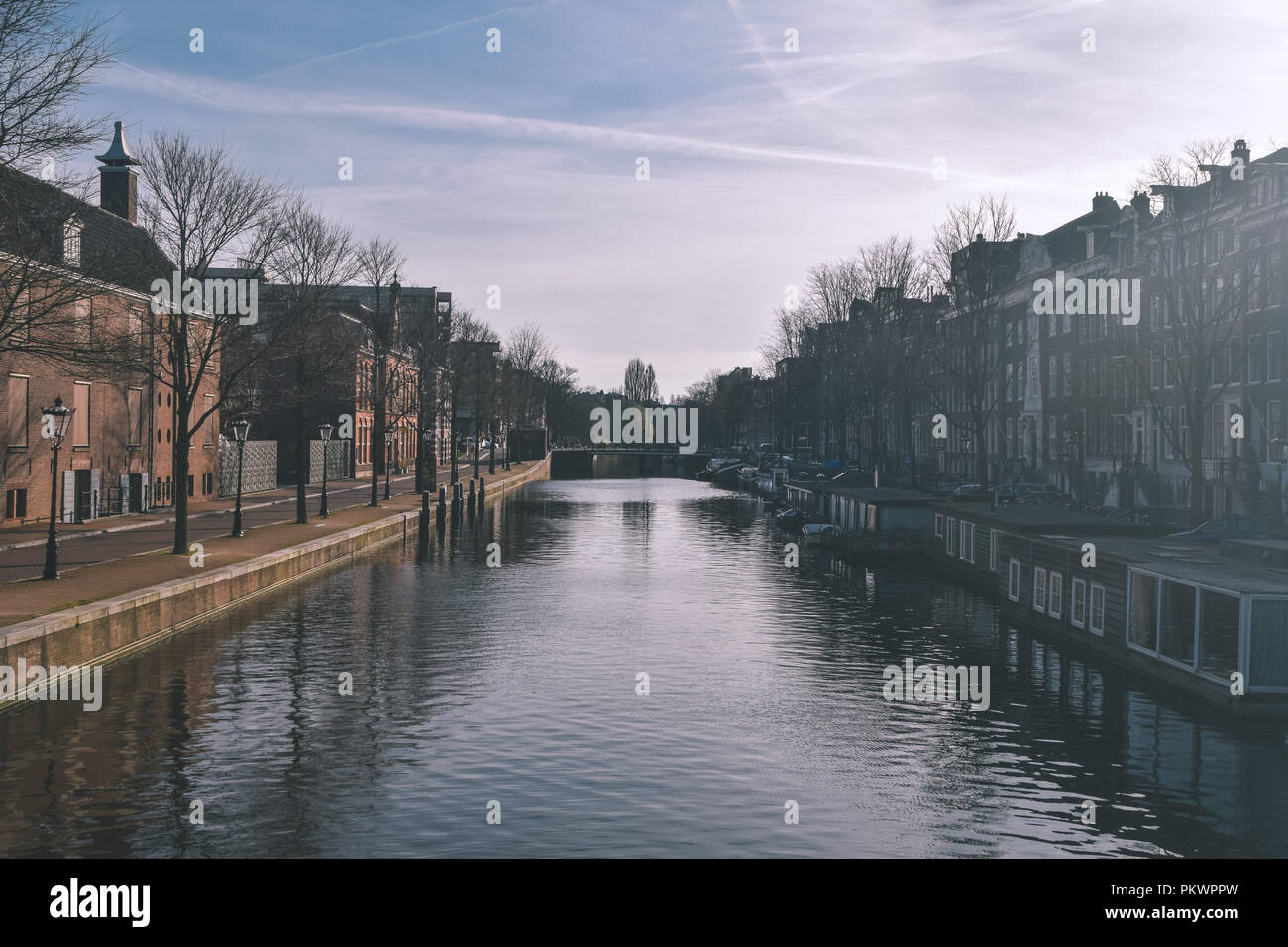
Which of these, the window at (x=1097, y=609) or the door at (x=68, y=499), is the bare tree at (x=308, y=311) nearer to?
the door at (x=68, y=499)

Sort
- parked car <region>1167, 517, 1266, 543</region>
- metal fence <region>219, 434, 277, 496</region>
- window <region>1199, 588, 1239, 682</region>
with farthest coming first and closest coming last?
1. metal fence <region>219, 434, 277, 496</region>
2. parked car <region>1167, 517, 1266, 543</region>
3. window <region>1199, 588, 1239, 682</region>

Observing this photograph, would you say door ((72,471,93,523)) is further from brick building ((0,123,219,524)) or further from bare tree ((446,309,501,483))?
bare tree ((446,309,501,483))

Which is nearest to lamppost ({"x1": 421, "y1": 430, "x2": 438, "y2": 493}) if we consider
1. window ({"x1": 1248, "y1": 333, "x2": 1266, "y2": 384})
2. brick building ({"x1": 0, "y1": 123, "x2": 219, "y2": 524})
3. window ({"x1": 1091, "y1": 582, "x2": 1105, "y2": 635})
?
brick building ({"x1": 0, "y1": 123, "x2": 219, "y2": 524})

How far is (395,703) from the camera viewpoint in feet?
79.5

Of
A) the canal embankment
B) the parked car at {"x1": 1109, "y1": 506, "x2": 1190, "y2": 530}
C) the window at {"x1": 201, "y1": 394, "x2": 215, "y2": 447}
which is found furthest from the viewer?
the window at {"x1": 201, "y1": 394, "x2": 215, "y2": 447}

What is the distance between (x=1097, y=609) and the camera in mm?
32344

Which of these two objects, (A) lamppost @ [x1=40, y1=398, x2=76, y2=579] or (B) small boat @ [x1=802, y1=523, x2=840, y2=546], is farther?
(B) small boat @ [x1=802, y1=523, x2=840, y2=546]

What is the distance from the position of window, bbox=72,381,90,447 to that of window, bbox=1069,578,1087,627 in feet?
120

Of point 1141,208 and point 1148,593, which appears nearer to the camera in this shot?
point 1148,593

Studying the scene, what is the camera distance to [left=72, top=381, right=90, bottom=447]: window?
4894 cm

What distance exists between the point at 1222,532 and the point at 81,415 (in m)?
41.1

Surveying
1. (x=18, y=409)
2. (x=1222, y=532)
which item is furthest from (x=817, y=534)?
(x=18, y=409)

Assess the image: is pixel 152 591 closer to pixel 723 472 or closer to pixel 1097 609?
pixel 1097 609

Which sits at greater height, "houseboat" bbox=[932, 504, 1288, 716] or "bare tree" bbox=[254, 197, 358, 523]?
"bare tree" bbox=[254, 197, 358, 523]
